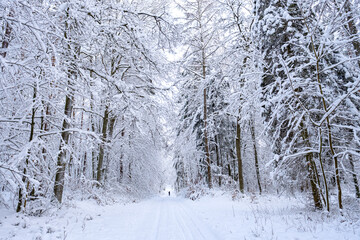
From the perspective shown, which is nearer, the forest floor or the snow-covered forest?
the forest floor

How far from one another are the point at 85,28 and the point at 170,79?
15.6ft

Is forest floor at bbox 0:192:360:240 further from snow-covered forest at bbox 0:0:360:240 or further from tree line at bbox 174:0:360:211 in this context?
tree line at bbox 174:0:360:211

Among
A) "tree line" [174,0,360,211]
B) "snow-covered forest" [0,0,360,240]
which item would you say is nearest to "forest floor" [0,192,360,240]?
"snow-covered forest" [0,0,360,240]

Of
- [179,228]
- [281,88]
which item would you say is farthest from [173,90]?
[179,228]

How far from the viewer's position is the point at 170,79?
9188mm

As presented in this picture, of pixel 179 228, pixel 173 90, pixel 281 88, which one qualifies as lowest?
pixel 179 228

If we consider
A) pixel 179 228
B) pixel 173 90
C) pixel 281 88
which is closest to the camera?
pixel 281 88

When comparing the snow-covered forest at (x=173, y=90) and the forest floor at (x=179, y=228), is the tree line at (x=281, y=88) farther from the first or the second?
the forest floor at (x=179, y=228)

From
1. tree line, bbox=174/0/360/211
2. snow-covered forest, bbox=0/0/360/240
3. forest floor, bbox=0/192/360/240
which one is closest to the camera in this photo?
forest floor, bbox=0/192/360/240

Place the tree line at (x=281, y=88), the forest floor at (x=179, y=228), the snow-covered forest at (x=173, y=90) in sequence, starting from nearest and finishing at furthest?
1. the forest floor at (x=179, y=228)
2. the snow-covered forest at (x=173, y=90)
3. the tree line at (x=281, y=88)

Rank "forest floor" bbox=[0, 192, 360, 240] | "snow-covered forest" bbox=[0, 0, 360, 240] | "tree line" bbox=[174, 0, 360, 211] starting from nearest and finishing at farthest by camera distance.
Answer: "forest floor" bbox=[0, 192, 360, 240]
"snow-covered forest" bbox=[0, 0, 360, 240]
"tree line" bbox=[174, 0, 360, 211]

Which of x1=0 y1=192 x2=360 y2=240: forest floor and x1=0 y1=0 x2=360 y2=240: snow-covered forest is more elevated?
x1=0 y1=0 x2=360 y2=240: snow-covered forest

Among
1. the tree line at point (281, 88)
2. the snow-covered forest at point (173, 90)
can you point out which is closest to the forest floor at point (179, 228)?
the snow-covered forest at point (173, 90)

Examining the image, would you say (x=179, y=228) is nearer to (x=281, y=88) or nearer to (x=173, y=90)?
(x=281, y=88)
